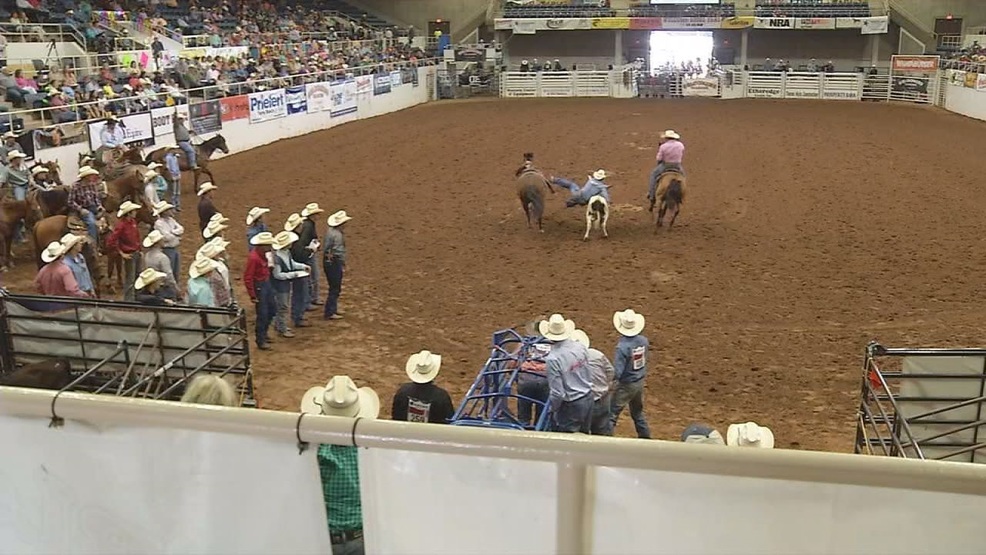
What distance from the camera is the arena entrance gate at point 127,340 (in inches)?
272

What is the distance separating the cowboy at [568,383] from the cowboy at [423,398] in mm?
823

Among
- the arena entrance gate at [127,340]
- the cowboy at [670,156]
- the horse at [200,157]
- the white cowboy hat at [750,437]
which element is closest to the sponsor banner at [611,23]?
the horse at [200,157]

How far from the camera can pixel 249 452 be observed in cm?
207

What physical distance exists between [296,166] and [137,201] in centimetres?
708

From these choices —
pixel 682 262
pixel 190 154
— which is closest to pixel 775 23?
pixel 190 154

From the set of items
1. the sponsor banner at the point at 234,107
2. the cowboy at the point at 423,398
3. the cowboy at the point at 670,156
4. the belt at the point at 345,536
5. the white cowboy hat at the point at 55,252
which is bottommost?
the cowboy at the point at 423,398

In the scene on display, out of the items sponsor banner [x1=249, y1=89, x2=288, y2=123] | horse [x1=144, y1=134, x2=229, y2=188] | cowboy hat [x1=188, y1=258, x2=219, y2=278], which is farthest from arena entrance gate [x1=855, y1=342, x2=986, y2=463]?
sponsor banner [x1=249, y1=89, x2=288, y2=123]

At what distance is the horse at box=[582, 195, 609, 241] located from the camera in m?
13.8

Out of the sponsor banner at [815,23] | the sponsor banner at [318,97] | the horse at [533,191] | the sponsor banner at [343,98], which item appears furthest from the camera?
the sponsor banner at [815,23]

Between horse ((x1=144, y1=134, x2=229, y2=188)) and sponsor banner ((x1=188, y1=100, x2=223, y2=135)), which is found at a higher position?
sponsor banner ((x1=188, y1=100, x2=223, y2=135))

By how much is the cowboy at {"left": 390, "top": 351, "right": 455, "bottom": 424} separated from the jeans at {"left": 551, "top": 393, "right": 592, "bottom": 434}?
2.80 ft

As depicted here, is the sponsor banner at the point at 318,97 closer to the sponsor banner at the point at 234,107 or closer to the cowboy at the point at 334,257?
the sponsor banner at the point at 234,107

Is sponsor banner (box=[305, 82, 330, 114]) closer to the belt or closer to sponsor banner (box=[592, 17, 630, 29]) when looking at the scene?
sponsor banner (box=[592, 17, 630, 29])

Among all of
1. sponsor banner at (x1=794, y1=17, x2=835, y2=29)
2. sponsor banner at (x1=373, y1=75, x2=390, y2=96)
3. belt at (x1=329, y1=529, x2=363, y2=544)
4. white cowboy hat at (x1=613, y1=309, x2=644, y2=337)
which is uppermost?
sponsor banner at (x1=794, y1=17, x2=835, y2=29)
